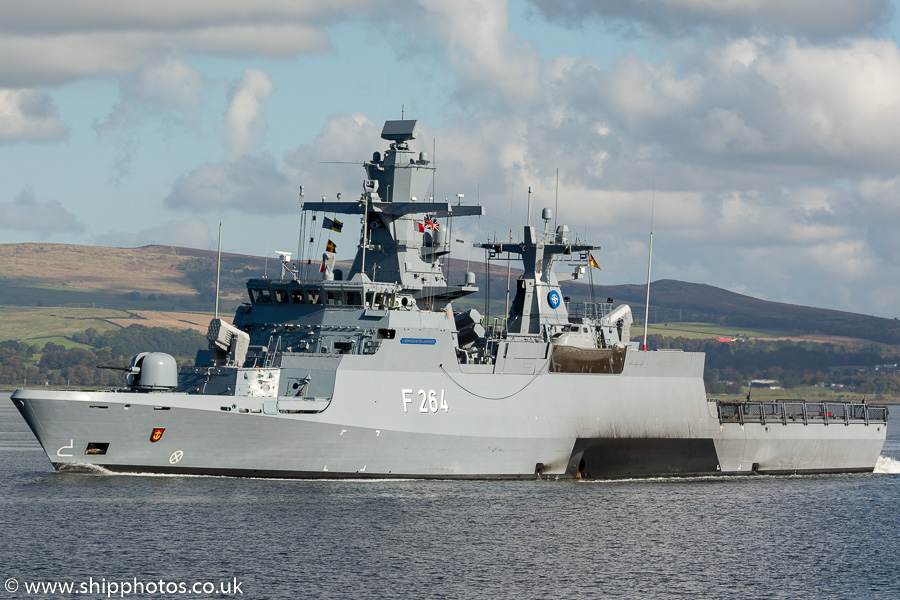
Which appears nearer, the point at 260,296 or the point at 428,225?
the point at 260,296

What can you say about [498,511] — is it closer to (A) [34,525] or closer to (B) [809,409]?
(A) [34,525]

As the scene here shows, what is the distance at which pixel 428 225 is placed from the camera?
36062 mm

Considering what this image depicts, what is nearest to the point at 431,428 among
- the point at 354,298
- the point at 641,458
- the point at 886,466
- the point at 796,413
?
the point at 354,298

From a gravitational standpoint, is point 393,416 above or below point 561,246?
below

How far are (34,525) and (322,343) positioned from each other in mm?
9351

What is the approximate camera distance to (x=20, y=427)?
209ft

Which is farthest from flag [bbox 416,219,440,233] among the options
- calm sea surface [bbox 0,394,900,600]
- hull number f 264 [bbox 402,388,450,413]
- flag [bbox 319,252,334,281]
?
calm sea surface [bbox 0,394,900,600]

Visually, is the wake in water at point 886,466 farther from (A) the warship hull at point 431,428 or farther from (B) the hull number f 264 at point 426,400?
(B) the hull number f 264 at point 426,400

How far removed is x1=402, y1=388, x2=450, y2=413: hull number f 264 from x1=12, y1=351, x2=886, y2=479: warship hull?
0.04 metres

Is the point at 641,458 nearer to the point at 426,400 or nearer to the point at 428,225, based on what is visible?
the point at 426,400

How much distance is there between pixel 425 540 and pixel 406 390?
22.8ft

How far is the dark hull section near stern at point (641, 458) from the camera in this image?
116 ft

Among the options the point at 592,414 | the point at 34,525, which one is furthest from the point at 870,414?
the point at 34,525

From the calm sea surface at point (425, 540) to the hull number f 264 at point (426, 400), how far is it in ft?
6.67
